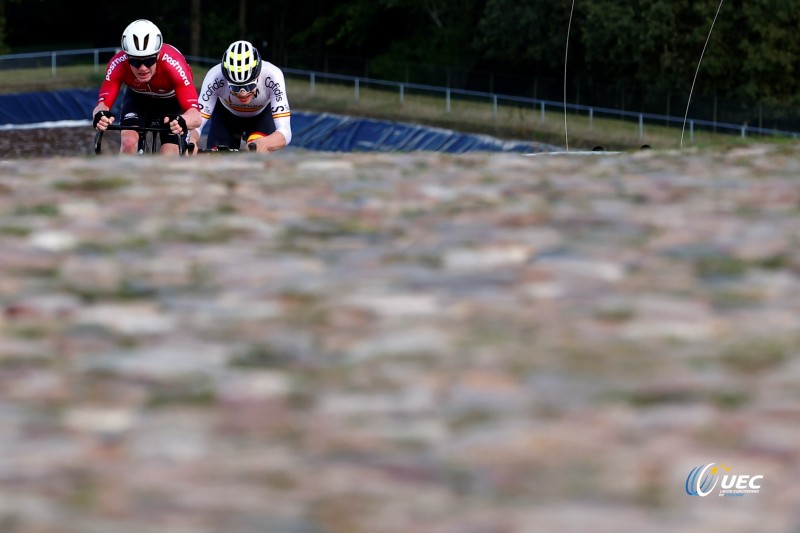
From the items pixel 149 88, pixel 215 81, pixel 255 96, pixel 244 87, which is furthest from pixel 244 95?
pixel 149 88

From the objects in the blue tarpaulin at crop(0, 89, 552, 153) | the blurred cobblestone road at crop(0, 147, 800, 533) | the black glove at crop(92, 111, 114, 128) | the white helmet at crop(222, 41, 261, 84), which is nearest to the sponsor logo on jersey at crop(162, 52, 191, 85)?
the white helmet at crop(222, 41, 261, 84)

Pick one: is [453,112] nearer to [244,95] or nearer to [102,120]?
[244,95]

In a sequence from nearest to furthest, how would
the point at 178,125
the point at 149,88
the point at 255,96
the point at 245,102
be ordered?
the point at 178,125 → the point at 149,88 → the point at 245,102 → the point at 255,96

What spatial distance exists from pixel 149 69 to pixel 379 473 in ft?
39.6

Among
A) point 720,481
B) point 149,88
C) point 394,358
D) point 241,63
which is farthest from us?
point 149,88

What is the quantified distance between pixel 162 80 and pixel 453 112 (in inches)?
1186

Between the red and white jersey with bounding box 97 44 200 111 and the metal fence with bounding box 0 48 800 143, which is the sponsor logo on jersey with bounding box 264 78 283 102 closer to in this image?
the red and white jersey with bounding box 97 44 200 111

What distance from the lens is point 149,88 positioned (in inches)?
627

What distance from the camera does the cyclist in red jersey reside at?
1473cm

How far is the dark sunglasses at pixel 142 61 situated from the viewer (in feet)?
49.8

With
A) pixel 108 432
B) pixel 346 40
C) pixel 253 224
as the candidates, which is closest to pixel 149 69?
pixel 253 224

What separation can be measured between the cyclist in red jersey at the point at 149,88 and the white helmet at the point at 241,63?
40cm

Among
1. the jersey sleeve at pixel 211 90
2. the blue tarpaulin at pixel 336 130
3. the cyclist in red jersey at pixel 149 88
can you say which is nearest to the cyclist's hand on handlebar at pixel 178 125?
the cyclist in red jersey at pixel 149 88

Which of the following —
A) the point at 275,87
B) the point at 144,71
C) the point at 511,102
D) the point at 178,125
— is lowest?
the point at 511,102
